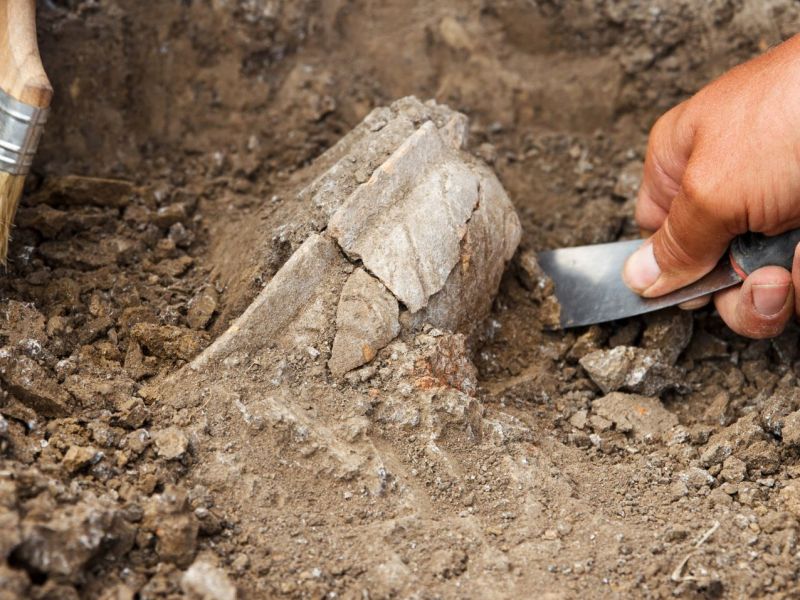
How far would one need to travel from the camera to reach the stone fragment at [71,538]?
1773 millimetres

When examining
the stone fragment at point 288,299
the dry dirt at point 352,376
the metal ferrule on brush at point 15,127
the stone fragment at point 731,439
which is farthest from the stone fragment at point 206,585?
the stone fragment at point 731,439

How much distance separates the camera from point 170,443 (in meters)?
2.18

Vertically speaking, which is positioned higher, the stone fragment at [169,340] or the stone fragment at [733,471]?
the stone fragment at [733,471]

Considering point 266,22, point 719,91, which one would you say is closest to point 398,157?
point 719,91

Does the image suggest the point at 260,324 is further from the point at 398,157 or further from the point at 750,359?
the point at 750,359

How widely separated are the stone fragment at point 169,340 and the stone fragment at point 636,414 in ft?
4.22

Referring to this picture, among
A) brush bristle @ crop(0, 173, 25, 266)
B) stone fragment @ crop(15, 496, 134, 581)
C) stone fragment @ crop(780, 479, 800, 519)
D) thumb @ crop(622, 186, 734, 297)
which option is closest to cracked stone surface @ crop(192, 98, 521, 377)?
thumb @ crop(622, 186, 734, 297)

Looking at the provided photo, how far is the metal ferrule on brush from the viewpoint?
7.96 ft

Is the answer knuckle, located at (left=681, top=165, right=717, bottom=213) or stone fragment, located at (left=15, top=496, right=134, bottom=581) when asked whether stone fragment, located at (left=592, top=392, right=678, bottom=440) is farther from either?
stone fragment, located at (left=15, top=496, right=134, bottom=581)

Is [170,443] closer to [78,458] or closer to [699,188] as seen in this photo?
[78,458]

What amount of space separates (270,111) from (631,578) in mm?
2425

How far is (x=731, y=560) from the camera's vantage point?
2105mm

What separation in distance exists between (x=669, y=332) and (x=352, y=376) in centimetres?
121

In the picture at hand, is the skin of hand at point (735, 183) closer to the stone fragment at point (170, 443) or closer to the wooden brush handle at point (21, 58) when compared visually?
the stone fragment at point (170, 443)
